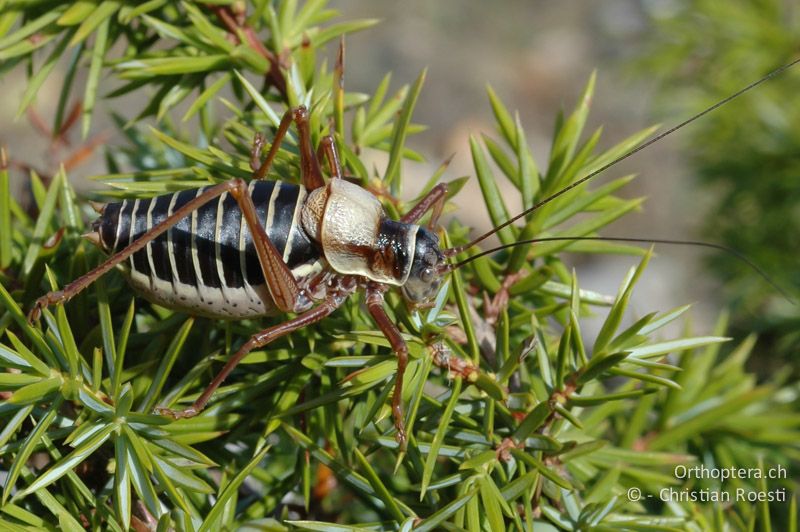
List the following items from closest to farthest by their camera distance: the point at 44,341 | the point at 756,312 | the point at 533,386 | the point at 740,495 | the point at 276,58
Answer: the point at 44,341 → the point at 533,386 → the point at 740,495 → the point at 276,58 → the point at 756,312

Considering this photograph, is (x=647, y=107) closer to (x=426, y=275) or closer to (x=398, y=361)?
(x=426, y=275)

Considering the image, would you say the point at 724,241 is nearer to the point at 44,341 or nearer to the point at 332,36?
the point at 332,36

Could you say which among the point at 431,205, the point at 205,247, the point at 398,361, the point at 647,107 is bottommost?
the point at 398,361

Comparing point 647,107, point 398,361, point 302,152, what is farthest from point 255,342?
point 647,107

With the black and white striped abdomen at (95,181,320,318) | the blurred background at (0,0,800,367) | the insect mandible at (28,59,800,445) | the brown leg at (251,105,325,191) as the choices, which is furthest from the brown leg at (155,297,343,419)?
the blurred background at (0,0,800,367)

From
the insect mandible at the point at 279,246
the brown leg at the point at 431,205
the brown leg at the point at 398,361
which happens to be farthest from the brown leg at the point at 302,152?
the brown leg at the point at 398,361

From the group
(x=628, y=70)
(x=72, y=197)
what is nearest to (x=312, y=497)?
(x=72, y=197)
